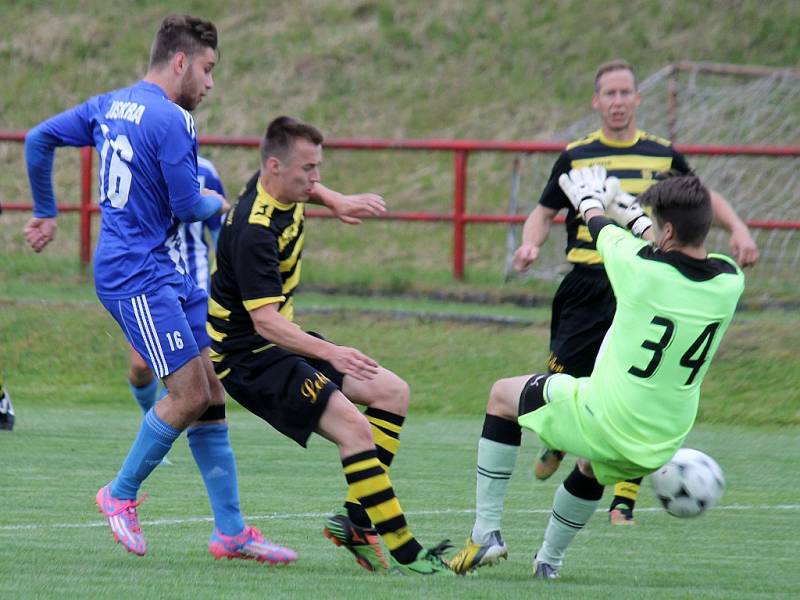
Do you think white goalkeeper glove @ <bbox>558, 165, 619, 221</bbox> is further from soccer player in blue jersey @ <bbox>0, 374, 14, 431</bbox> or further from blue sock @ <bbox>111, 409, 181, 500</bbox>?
A: soccer player in blue jersey @ <bbox>0, 374, 14, 431</bbox>

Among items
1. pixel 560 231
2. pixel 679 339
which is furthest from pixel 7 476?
pixel 560 231

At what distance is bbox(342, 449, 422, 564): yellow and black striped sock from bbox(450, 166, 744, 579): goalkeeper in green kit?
Answer: 570 millimetres

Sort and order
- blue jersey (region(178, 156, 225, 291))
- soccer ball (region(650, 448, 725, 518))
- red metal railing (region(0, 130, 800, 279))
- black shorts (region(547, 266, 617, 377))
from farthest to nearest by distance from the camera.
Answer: red metal railing (region(0, 130, 800, 279)), blue jersey (region(178, 156, 225, 291)), black shorts (region(547, 266, 617, 377)), soccer ball (region(650, 448, 725, 518))

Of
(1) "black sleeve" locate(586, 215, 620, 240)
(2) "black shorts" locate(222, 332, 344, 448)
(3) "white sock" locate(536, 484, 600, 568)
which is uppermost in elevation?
(1) "black sleeve" locate(586, 215, 620, 240)

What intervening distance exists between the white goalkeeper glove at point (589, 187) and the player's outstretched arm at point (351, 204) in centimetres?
77

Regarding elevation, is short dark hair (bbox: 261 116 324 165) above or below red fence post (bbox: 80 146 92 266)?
above

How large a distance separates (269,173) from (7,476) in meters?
3.06

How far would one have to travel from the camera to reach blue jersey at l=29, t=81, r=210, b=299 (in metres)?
5.92

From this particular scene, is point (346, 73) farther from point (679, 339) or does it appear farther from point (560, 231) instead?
point (679, 339)

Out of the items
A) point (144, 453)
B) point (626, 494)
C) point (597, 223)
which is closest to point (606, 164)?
point (626, 494)

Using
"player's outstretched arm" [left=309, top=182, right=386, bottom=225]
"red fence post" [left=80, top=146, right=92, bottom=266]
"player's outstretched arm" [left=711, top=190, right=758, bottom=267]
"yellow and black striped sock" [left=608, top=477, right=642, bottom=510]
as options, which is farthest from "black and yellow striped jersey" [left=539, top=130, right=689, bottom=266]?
"red fence post" [left=80, top=146, right=92, bottom=266]

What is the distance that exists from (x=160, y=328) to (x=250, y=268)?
1.62 ft

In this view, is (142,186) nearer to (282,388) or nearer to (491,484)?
(282,388)

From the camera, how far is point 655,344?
5.21m
